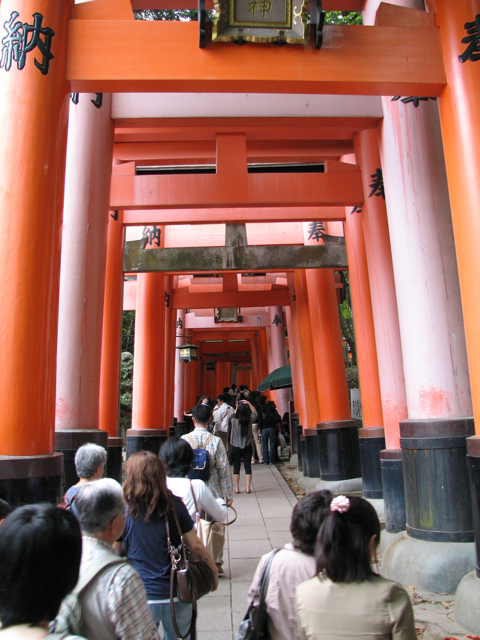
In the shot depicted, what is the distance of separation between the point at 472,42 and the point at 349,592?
3656 mm

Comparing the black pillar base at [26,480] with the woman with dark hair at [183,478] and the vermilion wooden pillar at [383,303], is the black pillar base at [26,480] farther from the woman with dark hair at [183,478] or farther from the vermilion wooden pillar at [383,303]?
the vermilion wooden pillar at [383,303]

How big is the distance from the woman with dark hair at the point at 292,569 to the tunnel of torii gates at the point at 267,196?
1.87 m

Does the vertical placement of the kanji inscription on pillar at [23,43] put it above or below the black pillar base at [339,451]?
above

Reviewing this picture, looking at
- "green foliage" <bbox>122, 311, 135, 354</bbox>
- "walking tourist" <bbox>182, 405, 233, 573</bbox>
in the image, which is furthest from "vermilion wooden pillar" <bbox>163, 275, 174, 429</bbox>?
"walking tourist" <bbox>182, 405, 233, 573</bbox>

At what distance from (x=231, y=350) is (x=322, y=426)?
2179 centimetres

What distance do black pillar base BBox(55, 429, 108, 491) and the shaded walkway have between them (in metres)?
1.49

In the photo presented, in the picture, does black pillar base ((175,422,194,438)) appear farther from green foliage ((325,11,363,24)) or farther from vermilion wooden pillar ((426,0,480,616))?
vermilion wooden pillar ((426,0,480,616))

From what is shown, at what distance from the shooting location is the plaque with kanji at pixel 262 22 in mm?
3750

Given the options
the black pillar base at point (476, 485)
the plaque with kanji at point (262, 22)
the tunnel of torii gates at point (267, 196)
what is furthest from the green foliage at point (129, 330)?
the black pillar base at point (476, 485)

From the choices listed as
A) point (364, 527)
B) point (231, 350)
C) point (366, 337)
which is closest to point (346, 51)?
point (364, 527)

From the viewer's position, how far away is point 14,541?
4.21 ft

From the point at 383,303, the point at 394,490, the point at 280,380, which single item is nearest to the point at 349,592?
the point at 394,490

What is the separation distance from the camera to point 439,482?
4.11 m

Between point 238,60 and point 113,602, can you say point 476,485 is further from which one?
point 238,60
